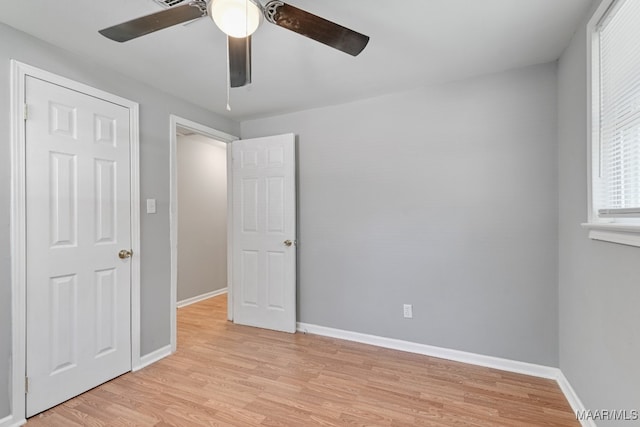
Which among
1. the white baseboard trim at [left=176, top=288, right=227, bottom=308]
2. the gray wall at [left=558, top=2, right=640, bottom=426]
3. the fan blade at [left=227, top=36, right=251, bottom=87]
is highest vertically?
the fan blade at [left=227, top=36, right=251, bottom=87]

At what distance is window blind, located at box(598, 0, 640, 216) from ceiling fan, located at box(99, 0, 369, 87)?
1179 millimetres

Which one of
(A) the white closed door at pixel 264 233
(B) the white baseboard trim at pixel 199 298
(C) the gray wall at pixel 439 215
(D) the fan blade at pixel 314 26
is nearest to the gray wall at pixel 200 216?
(B) the white baseboard trim at pixel 199 298

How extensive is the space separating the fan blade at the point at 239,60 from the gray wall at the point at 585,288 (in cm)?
187

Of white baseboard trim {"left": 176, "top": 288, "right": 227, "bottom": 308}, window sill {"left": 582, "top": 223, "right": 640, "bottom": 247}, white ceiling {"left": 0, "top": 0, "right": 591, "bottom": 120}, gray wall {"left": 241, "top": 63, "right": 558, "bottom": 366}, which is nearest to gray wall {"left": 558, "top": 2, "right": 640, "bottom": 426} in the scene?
window sill {"left": 582, "top": 223, "right": 640, "bottom": 247}

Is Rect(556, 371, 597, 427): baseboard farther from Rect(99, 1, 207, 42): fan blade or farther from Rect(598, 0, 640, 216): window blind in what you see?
Rect(99, 1, 207, 42): fan blade

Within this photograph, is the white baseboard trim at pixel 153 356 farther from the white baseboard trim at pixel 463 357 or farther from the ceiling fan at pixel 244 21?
the ceiling fan at pixel 244 21

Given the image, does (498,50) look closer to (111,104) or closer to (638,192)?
(638,192)

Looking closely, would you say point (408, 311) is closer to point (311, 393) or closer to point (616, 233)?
point (311, 393)

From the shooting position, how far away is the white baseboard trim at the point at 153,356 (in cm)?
241

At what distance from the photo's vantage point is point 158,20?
1.26 metres

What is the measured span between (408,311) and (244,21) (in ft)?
8.13

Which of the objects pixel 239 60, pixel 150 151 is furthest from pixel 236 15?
pixel 150 151

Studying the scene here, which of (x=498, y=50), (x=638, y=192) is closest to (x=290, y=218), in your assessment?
(x=498, y=50)

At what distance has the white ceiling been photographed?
159cm
